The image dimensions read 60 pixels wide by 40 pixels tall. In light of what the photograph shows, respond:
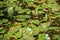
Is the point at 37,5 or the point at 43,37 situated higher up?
the point at 37,5

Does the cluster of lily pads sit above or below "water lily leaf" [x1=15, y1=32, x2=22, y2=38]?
above

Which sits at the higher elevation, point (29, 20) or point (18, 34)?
point (29, 20)

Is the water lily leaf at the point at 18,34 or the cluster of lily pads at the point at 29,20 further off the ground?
the cluster of lily pads at the point at 29,20

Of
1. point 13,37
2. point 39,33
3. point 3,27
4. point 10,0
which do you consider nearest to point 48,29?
point 39,33

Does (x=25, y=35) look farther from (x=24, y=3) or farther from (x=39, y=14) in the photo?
(x=24, y=3)

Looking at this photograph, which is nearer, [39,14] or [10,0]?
[39,14]

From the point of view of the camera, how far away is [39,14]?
9.48ft

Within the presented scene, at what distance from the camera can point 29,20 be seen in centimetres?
278

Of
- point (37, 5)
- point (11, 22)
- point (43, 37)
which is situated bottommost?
point (43, 37)

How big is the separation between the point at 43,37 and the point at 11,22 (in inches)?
26.5

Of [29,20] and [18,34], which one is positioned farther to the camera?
[29,20]

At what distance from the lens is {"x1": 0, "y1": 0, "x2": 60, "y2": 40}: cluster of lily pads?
250cm

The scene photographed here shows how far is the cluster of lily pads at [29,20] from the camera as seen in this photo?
2.50 m

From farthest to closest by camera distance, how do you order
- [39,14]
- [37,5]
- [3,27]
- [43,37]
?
[37,5] < [39,14] < [3,27] < [43,37]
